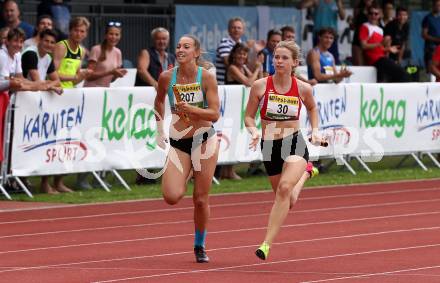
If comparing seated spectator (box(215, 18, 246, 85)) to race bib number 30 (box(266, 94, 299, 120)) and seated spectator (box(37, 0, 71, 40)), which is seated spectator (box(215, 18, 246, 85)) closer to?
seated spectator (box(37, 0, 71, 40))

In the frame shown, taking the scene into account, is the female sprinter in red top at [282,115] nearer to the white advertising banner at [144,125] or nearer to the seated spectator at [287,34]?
the white advertising banner at [144,125]

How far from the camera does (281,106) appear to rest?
11.8 m

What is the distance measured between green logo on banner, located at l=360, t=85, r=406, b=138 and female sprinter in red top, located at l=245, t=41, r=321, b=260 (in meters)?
8.90

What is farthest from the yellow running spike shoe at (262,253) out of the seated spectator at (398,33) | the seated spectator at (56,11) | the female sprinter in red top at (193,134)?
the seated spectator at (398,33)

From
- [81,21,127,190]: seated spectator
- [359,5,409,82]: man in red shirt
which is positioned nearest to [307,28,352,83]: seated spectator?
[359,5,409,82]: man in red shirt

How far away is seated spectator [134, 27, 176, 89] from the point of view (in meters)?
18.6

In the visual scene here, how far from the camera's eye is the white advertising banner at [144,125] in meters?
16.8

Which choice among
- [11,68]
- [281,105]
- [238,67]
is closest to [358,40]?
[238,67]

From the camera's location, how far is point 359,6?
997 inches

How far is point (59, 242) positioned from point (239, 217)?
114 inches

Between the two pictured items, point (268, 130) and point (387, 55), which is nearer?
point (268, 130)

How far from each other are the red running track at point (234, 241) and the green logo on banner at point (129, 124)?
1.30 meters

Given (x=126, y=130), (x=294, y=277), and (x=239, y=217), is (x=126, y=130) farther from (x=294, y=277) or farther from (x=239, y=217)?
(x=294, y=277)

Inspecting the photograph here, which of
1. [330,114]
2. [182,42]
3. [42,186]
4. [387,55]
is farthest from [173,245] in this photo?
[387,55]
